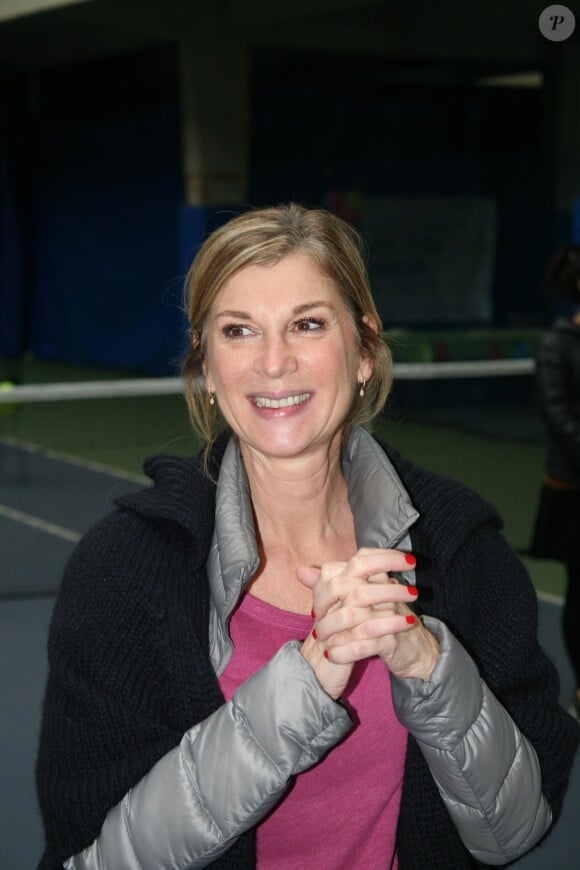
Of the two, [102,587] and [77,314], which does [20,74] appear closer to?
[77,314]

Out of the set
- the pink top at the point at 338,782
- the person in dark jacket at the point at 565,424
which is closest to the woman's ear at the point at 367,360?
the pink top at the point at 338,782

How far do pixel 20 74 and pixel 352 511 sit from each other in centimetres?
1873

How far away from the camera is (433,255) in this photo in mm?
14461

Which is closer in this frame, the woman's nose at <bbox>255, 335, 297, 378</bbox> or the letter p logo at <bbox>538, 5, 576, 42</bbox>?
the woman's nose at <bbox>255, 335, 297, 378</bbox>

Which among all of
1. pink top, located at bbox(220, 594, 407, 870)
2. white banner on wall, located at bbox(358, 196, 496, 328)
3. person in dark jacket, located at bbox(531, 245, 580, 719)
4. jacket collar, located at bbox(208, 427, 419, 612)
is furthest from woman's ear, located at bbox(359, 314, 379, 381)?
white banner on wall, located at bbox(358, 196, 496, 328)

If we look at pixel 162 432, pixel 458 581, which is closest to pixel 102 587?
pixel 458 581

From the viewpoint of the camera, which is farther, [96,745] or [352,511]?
[352,511]

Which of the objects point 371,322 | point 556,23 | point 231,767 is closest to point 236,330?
point 371,322

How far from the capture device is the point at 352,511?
2057 mm

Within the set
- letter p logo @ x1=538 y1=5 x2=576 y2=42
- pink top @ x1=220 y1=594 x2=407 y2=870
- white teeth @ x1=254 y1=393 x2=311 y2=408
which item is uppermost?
letter p logo @ x1=538 y1=5 x2=576 y2=42

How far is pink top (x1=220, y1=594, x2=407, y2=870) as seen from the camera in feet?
6.03

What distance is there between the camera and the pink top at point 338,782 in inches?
72.3

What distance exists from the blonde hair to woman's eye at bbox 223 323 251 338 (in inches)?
2.2

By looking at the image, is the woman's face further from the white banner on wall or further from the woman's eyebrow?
the white banner on wall
